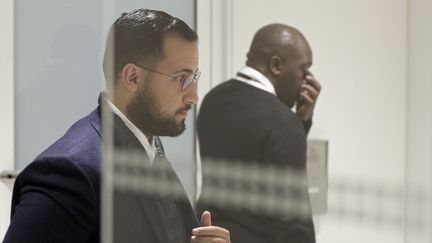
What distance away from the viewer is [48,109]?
164cm

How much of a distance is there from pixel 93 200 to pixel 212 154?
0.21 meters

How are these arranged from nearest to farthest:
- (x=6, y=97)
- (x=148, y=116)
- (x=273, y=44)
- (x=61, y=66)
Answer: (x=273, y=44), (x=148, y=116), (x=61, y=66), (x=6, y=97)

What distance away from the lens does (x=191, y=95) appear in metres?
0.92

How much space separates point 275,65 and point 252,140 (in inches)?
3.5

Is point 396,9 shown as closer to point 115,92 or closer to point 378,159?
point 378,159

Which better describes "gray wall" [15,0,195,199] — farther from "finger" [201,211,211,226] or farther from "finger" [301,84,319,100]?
"finger" [301,84,319,100]

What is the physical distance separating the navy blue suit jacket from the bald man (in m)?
0.09

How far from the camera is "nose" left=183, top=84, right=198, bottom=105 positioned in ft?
2.99

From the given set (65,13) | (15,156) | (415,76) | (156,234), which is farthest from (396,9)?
(15,156)

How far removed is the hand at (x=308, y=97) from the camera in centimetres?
83

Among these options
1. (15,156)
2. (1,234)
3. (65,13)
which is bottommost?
(1,234)

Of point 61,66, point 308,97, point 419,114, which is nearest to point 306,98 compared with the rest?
point 308,97

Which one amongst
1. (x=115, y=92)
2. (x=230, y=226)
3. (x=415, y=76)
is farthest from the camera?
(x=115, y=92)

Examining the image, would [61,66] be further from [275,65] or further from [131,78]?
[275,65]
